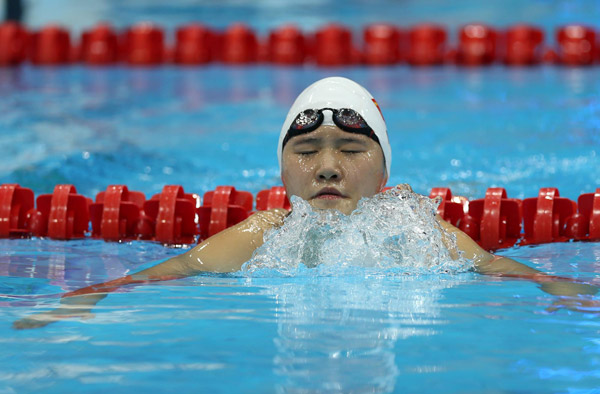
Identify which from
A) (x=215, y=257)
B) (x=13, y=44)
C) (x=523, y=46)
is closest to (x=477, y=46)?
(x=523, y=46)

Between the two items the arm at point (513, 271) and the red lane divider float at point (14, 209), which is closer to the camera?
the arm at point (513, 271)

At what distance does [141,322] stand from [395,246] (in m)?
1.05

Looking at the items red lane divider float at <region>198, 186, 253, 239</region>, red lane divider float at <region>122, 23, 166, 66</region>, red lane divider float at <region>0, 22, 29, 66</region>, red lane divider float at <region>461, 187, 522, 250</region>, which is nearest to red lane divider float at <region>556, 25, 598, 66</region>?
red lane divider float at <region>122, 23, 166, 66</region>

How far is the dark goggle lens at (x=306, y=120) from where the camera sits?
290 centimetres

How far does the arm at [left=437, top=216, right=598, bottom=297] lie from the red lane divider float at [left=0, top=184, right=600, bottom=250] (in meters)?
0.77

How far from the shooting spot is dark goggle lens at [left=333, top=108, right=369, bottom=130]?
2.89 m

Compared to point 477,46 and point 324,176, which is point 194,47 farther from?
point 324,176

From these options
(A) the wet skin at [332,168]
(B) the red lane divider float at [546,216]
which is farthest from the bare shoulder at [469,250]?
(B) the red lane divider float at [546,216]

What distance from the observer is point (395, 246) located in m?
2.92

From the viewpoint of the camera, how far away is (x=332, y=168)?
2.77 m

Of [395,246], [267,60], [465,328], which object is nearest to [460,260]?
[395,246]

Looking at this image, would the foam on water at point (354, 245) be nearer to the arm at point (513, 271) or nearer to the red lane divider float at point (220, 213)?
the arm at point (513, 271)

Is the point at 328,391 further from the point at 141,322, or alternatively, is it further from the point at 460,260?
the point at 460,260

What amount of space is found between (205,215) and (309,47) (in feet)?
22.5
